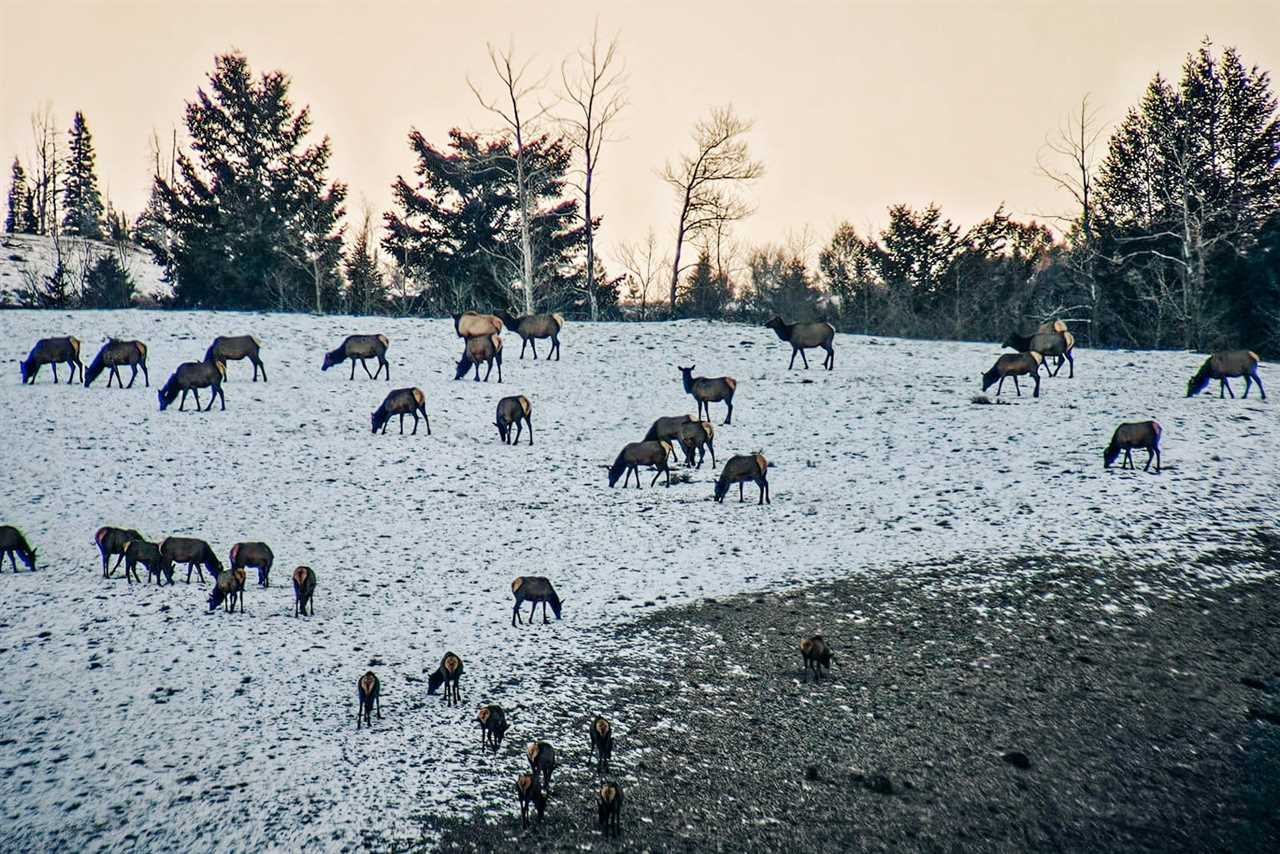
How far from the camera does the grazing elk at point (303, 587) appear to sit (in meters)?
10.7

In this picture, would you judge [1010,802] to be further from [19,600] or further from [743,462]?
[19,600]

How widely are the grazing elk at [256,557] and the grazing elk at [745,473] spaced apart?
28.9 feet

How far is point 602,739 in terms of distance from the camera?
23.8 feet

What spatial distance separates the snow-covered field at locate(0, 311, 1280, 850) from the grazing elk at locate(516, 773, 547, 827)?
376 millimetres

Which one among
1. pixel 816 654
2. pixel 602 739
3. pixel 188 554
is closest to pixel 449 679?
pixel 602 739

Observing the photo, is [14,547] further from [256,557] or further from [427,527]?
[427,527]

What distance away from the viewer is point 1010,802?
6.97 metres

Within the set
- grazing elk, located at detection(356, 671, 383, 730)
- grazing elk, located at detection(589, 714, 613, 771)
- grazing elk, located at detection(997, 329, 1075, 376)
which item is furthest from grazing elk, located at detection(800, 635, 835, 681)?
grazing elk, located at detection(997, 329, 1075, 376)

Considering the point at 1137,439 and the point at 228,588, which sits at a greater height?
the point at 1137,439

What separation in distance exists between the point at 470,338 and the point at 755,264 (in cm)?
6504

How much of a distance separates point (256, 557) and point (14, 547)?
4059 millimetres

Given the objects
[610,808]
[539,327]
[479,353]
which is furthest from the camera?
[539,327]

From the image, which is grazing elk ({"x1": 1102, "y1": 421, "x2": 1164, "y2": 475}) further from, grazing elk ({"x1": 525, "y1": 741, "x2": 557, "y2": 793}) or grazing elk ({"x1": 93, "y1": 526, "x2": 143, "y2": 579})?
grazing elk ({"x1": 93, "y1": 526, "x2": 143, "y2": 579})

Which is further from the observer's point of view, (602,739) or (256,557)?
(256,557)
